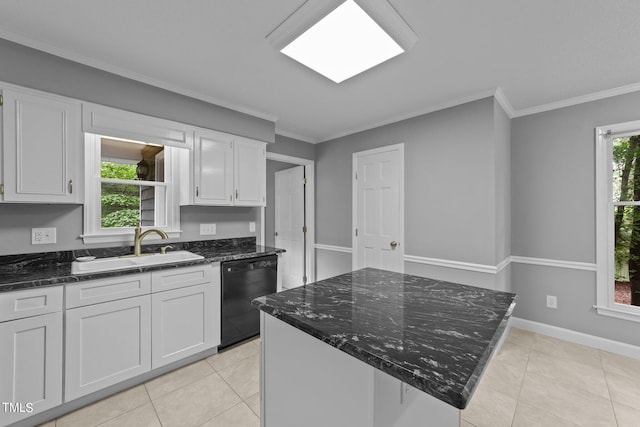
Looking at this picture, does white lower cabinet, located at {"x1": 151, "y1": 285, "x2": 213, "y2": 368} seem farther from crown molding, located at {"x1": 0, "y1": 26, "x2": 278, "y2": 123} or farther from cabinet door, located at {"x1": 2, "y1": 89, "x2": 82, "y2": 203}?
crown molding, located at {"x1": 0, "y1": 26, "x2": 278, "y2": 123}

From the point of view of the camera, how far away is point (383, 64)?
2.18 m

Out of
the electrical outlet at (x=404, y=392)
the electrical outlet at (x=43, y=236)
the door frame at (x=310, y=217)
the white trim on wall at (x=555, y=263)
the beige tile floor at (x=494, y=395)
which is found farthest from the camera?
the door frame at (x=310, y=217)

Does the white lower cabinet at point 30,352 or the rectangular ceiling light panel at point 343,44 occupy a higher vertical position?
the rectangular ceiling light panel at point 343,44

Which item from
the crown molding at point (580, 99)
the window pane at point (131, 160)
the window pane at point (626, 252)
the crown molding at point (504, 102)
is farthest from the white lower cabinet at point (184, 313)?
the window pane at point (626, 252)

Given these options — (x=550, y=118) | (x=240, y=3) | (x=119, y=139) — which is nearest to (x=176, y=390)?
(x=119, y=139)

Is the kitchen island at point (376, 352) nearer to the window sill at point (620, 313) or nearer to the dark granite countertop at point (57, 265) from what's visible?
the dark granite countertop at point (57, 265)

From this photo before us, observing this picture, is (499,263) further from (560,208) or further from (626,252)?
(626,252)

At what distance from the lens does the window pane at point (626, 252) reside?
8.63ft

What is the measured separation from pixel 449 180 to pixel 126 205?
3.25 m

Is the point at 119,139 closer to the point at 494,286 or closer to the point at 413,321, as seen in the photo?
the point at 413,321

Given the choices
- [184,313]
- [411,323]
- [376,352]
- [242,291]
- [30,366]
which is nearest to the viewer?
[376,352]

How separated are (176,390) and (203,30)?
259cm

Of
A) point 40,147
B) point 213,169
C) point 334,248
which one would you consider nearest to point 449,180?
point 334,248

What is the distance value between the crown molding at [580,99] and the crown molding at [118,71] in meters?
3.03
